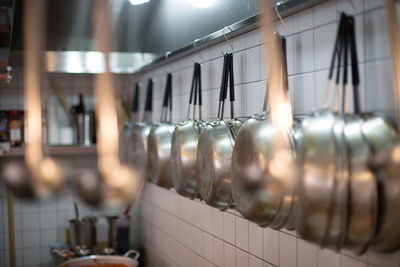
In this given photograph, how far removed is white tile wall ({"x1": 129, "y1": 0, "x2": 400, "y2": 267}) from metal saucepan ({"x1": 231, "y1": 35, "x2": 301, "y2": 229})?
8 cm

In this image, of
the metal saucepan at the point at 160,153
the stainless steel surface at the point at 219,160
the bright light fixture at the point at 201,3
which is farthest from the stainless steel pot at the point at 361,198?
the metal saucepan at the point at 160,153

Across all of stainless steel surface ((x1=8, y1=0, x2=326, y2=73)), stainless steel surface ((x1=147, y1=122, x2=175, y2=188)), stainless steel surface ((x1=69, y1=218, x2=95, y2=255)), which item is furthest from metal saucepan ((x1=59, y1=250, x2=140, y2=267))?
stainless steel surface ((x1=8, y1=0, x2=326, y2=73))

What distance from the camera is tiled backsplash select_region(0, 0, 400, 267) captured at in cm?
103

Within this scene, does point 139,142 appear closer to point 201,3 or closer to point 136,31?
point 136,31

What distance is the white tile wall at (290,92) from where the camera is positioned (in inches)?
39.8

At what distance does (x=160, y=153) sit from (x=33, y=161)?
98cm

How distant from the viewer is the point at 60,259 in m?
2.58

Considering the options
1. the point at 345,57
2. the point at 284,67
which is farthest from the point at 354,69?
the point at 284,67

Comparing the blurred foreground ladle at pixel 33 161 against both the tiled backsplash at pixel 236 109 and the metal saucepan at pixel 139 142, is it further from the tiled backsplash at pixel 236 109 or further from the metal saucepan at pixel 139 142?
the metal saucepan at pixel 139 142

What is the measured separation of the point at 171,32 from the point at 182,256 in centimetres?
92

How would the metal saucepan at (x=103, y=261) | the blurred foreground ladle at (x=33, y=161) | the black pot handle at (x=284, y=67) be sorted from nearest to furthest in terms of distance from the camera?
the blurred foreground ladle at (x=33, y=161) → the black pot handle at (x=284, y=67) → the metal saucepan at (x=103, y=261)

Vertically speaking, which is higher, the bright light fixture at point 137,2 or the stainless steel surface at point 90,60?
the bright light fixture at point 137,2

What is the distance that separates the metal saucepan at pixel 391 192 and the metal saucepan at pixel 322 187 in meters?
0.07

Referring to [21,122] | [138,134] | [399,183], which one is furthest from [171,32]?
[399,183]
